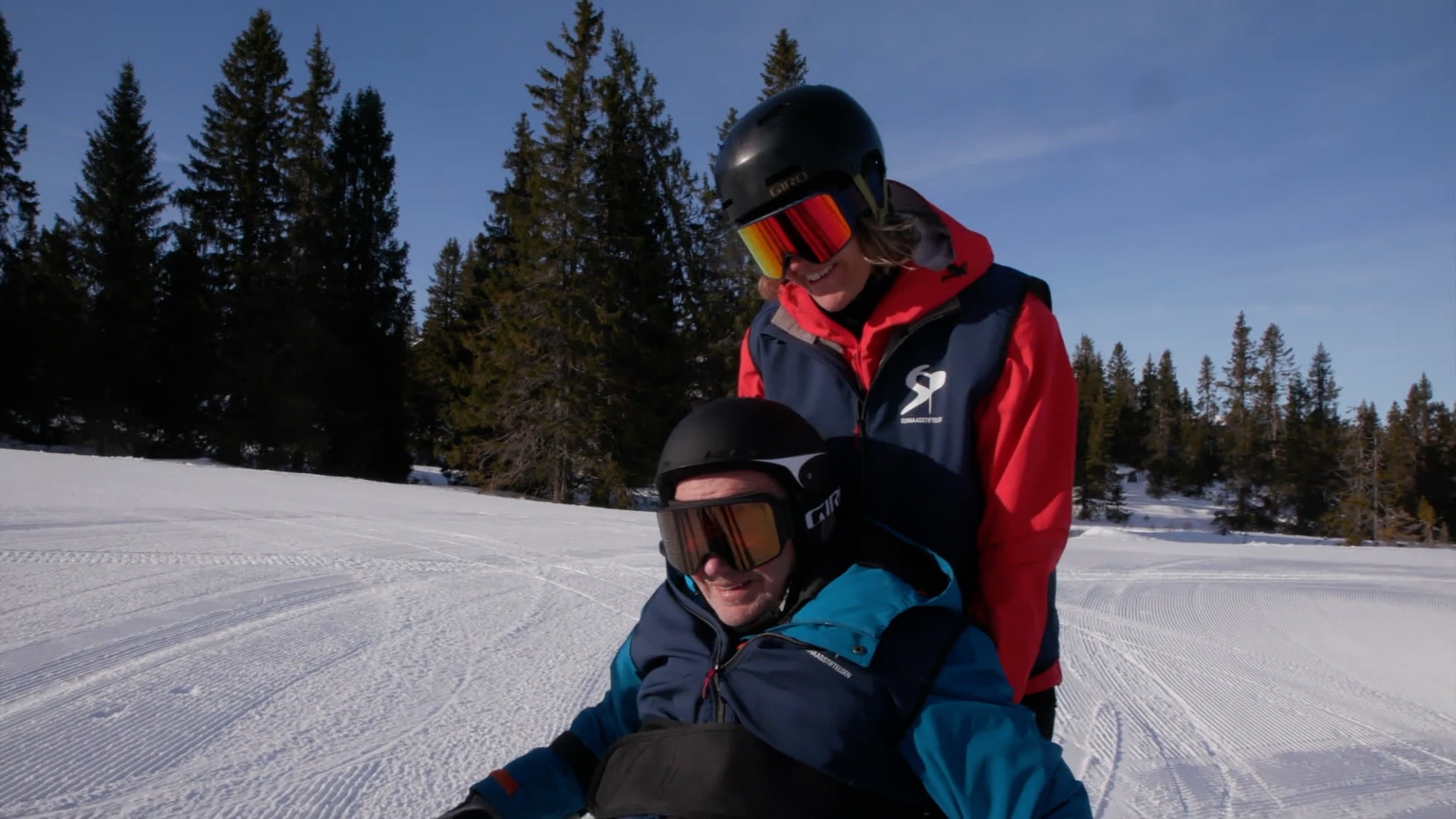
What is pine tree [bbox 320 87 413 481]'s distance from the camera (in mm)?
29094

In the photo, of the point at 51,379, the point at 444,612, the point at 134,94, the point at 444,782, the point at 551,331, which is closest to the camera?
the point at 444,782

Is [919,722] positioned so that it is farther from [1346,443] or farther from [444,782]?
[1346,443]

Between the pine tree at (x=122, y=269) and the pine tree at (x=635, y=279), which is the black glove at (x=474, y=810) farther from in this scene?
the pine tree at (x=122, y=269)

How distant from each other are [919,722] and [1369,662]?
5.37m

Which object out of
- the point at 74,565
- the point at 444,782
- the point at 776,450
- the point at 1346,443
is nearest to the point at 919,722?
the point at 776,450

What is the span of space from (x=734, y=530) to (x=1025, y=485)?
62cm

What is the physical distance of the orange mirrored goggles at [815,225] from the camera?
1839 mm

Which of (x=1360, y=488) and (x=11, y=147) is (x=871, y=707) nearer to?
(x=11, y=147)

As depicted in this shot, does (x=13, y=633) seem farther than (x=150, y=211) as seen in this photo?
No

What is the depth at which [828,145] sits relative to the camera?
1919 millimetres

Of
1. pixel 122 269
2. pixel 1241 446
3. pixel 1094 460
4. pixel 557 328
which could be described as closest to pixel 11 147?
pixel 122 269

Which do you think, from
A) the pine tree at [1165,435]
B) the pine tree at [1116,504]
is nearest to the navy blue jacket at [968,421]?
the pine tree at [1116,504]

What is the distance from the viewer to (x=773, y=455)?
178cm

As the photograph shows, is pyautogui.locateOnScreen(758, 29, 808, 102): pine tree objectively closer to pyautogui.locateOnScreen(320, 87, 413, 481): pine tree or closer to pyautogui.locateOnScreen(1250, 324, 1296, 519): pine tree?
pyautogui.locateOnScreen(320, 87, 413, 481): pine tree
